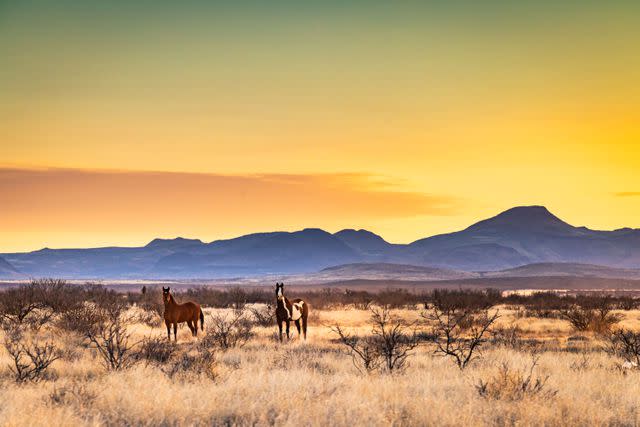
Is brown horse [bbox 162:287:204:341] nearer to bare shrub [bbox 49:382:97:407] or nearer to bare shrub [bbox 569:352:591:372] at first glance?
bare shrub [bbox 49:382:97:407]

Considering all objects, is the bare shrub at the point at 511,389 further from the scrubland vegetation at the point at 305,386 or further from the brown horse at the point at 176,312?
the brown horse at the point at 176,312

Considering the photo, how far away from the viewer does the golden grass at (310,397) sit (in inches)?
417

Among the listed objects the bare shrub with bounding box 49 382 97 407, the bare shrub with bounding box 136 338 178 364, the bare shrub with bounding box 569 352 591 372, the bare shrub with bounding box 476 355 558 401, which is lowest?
the bare shrub with bounding box 569 352 591 372

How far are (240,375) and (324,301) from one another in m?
45.8

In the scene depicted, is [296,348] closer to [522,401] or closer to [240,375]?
[240,375]

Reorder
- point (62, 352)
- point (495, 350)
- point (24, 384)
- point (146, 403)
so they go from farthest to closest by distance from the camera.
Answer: point (495, 350) < point (62, 352) < point (24, 384) < point (146, 403)

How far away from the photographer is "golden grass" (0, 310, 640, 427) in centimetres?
1059

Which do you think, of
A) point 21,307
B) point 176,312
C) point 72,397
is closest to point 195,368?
point 72,397

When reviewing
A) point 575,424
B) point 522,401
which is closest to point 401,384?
point 522,401

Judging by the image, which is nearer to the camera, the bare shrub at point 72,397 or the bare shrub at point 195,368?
the bare shrub at point 72,397

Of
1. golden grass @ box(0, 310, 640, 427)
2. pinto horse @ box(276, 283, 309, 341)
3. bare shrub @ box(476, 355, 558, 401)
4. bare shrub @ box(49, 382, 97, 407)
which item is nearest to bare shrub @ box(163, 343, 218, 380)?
golden grass @ box(0, 310, 640, 427)

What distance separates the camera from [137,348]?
1886cm

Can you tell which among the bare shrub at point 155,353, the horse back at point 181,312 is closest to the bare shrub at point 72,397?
the bare shrub at point 155,353

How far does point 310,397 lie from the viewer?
12141 mm
